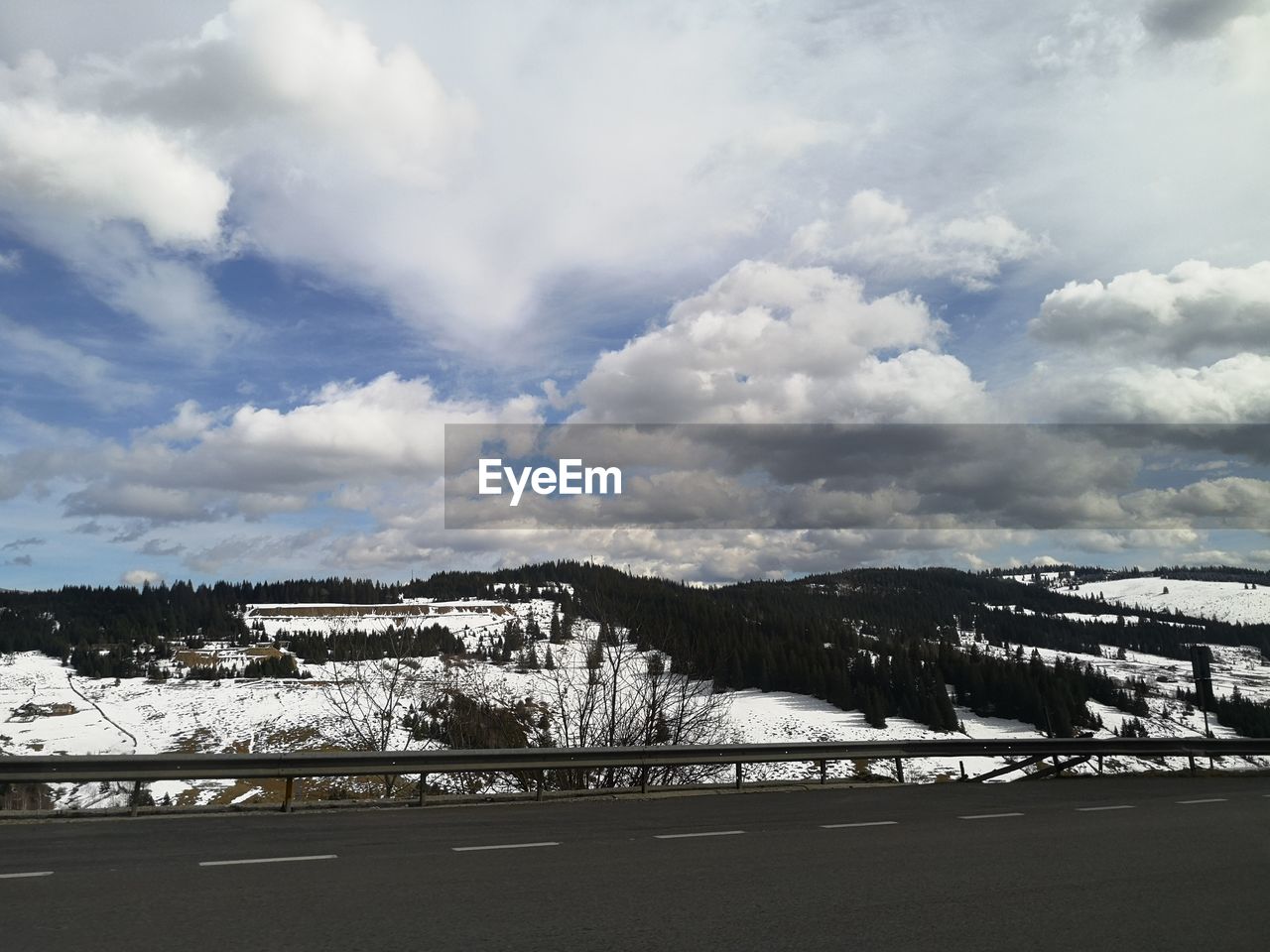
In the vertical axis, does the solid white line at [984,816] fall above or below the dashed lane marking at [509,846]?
below

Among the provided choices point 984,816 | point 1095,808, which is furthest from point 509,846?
point 1095,808

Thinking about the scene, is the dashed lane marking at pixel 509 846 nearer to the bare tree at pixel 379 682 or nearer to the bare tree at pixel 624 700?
the bare tree at pixel 624 700

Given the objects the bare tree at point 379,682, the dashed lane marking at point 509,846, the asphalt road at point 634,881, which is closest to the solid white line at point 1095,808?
the asphalt road at point 634,881

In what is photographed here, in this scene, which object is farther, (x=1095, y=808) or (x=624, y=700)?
(x=624, y=700)

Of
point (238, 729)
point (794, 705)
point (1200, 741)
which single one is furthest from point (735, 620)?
point (1200, 741)

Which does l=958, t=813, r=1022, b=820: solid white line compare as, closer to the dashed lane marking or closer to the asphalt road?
the asphalt road

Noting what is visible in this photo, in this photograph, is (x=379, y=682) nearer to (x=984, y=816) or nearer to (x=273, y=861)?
(x=273, y=861)
